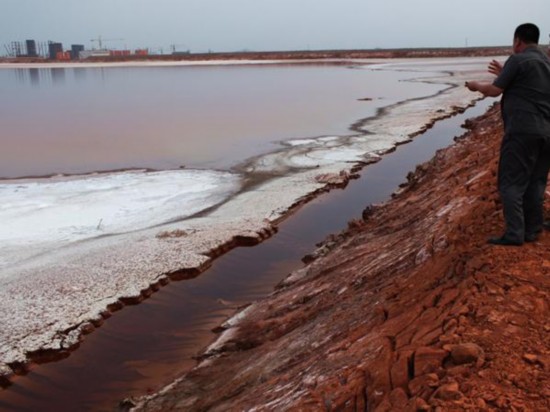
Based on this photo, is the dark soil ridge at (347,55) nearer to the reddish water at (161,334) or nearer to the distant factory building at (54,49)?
the distant factory building at (54,49)

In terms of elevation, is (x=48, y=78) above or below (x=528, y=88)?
above

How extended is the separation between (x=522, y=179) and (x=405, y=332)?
1.76m

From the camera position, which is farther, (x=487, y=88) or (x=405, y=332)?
(x=487, y=88)

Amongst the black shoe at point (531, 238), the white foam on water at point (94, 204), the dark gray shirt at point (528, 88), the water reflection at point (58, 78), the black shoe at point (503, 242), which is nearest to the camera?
the dark gray shirt at point (528, 88)

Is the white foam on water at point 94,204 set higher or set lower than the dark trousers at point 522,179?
lower

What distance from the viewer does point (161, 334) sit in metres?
6.70

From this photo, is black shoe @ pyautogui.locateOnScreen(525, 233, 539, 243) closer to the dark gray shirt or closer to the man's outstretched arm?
the dark gray shirt

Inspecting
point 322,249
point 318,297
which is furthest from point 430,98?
point 318,297

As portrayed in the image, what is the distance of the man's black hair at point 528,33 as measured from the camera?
455 centimetres

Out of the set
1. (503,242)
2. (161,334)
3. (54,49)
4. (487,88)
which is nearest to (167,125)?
(161,334)

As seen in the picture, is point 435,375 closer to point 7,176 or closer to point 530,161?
point 530,161

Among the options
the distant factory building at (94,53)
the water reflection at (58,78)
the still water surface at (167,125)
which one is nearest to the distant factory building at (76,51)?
the distant factory building at (94,53)

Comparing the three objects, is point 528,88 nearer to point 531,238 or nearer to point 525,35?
point 525,35

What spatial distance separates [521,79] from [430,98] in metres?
26.9
